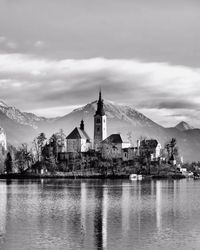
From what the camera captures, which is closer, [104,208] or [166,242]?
[166,242]

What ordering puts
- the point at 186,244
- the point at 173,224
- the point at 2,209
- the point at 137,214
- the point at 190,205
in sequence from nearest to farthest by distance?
the point at 186,244 → the point at 173,224 → the point at 137,214 → the point at 2,209 → the point at 190,205

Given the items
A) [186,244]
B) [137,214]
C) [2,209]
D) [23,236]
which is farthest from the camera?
[2,209]

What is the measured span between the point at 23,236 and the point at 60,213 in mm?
19499

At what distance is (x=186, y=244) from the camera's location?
4688cm

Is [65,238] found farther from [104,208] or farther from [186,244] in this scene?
[104,208]

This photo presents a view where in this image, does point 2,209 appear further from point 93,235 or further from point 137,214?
point 93,235

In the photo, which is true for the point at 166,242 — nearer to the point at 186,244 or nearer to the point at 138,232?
the point at 186,244

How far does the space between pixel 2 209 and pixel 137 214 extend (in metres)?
18.9

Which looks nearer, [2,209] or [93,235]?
[93,235]

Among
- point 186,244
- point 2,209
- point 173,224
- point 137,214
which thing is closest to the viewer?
point 186,244

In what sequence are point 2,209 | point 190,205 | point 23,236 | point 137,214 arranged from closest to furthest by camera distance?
point 23,236 < point 137,214 < point 2,209 < point 190,205

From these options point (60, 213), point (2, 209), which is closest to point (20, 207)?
point (2, 209)

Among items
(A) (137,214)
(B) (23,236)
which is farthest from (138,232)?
Result: (A) (137,214)

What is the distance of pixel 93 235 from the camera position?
5062cm
